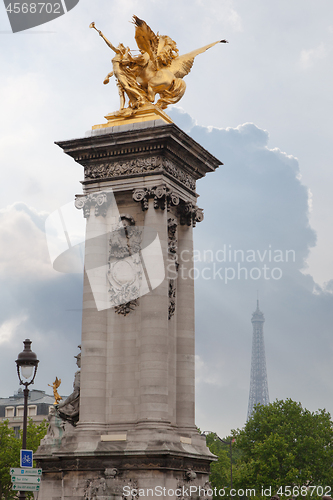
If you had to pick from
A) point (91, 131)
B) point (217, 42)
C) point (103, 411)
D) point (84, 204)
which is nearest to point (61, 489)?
point (103, 411)

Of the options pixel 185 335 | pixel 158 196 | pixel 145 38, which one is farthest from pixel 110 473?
pixel 145 38

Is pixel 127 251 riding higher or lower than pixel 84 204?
lower

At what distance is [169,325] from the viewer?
2855 centimetres

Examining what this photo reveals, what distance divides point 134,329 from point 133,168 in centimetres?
637

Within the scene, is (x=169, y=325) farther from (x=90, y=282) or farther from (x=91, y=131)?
(x=91, y=131)

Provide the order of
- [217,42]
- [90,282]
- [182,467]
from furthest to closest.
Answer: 1. [217,42]
2. [90,282]
3. [182,467]

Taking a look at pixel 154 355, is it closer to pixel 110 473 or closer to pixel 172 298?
pixel 172 298

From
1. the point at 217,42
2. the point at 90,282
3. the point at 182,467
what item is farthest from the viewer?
the point at 217,42

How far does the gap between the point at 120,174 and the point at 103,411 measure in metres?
9.26

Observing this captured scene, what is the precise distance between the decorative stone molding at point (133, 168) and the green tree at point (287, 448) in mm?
39945

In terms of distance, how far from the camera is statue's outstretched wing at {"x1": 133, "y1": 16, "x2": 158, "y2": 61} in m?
30.5

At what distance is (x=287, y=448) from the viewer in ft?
214

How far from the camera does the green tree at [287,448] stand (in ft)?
207

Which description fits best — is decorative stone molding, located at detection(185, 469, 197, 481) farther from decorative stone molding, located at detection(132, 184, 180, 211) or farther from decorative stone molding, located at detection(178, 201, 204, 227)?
decorative stone molding, located at detection(178, 201, 204, 227)
